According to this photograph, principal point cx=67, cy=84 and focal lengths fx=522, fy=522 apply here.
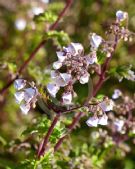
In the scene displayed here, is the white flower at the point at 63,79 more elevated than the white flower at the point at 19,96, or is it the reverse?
the white flower at the point at 63,79

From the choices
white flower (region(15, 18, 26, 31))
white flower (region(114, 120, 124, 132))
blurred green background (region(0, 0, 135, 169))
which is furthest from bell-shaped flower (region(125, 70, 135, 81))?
white flower (region(15, 18, 26, 31))

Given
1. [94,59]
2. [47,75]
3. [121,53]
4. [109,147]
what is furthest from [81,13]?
[94,59]


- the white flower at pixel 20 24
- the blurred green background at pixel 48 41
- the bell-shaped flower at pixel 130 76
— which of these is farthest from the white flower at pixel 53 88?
the white flower at pixel 20 24

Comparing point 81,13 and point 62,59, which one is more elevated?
point 81,13

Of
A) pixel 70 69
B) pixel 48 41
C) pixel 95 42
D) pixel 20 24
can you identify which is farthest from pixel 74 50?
pixel 20 24

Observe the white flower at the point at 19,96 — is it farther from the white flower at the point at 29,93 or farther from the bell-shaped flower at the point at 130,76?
the bell-shaped flower at the point at 130,76

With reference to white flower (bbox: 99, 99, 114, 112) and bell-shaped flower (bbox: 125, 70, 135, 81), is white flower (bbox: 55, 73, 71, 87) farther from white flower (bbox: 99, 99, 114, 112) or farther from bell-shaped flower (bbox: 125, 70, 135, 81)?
bell-shaped flower (bbox: 125, 70, 135, 81)

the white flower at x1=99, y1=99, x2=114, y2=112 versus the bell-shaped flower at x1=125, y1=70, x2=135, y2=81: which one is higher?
the bell-shaped flower at x1=125, y1=70, x2=135, y2=81

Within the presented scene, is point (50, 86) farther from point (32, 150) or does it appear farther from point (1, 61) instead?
point (1, 61)
